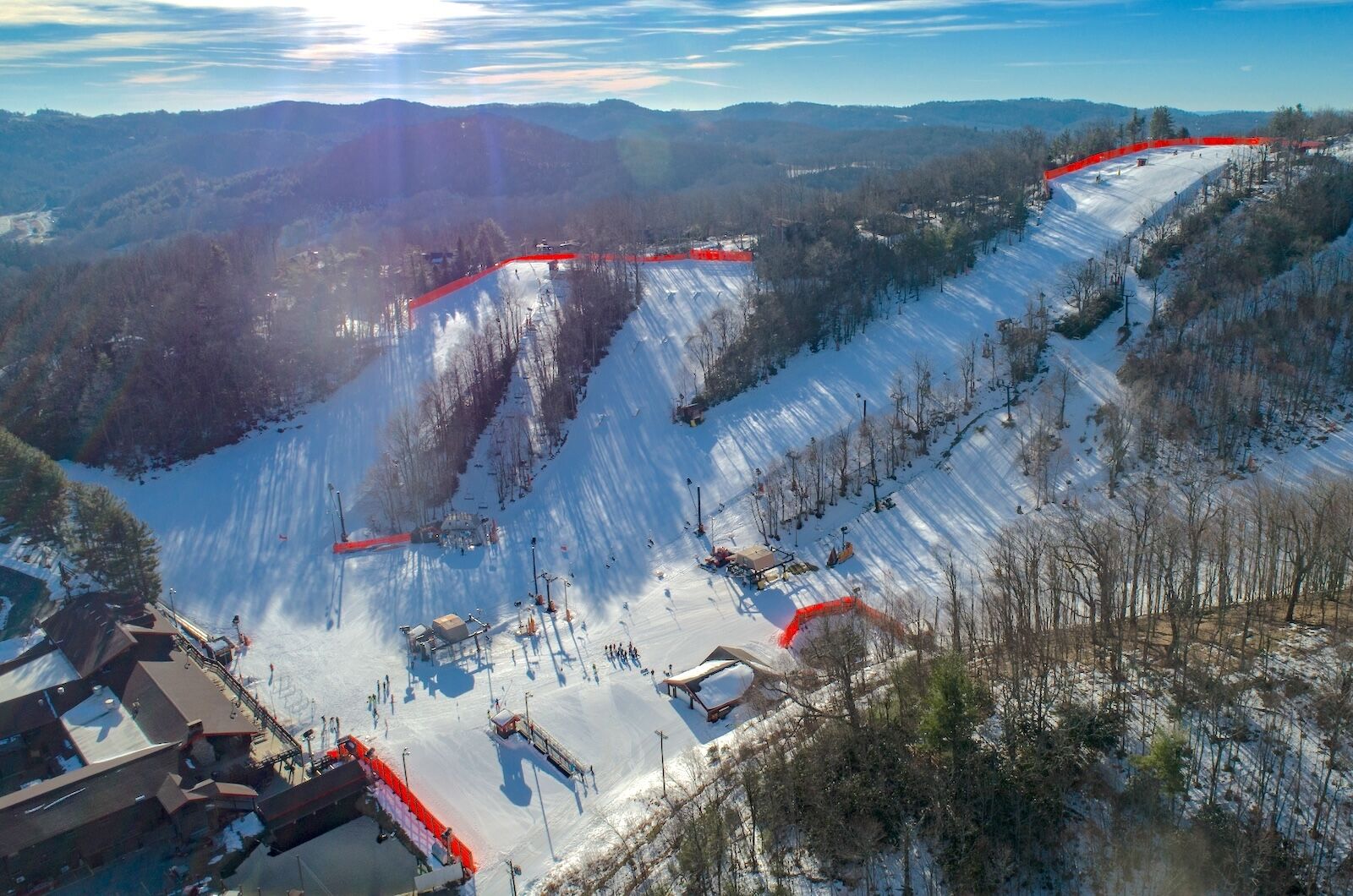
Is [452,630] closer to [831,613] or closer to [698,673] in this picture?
[698,673]

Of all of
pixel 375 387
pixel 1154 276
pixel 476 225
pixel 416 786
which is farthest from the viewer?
pixel 476 225

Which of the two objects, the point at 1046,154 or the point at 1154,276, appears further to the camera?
the point at 1046,154

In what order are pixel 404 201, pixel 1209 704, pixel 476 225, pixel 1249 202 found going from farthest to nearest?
pixel 404 201, pixel 476 225, pixel 1249 202, pixel 1209 704

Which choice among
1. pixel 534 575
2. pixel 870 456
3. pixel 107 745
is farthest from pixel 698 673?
Result: pixel 870 456

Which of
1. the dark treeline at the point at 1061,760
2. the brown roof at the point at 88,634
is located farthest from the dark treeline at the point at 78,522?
the dark treeline at the point at 1061,760

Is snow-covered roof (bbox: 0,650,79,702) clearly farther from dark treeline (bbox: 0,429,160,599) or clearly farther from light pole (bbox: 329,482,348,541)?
light pole (bbox: 329,482,348,541)

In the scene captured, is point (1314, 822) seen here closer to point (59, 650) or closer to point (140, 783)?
point (140, 783)

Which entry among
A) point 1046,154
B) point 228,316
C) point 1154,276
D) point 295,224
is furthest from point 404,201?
point 1154,276
